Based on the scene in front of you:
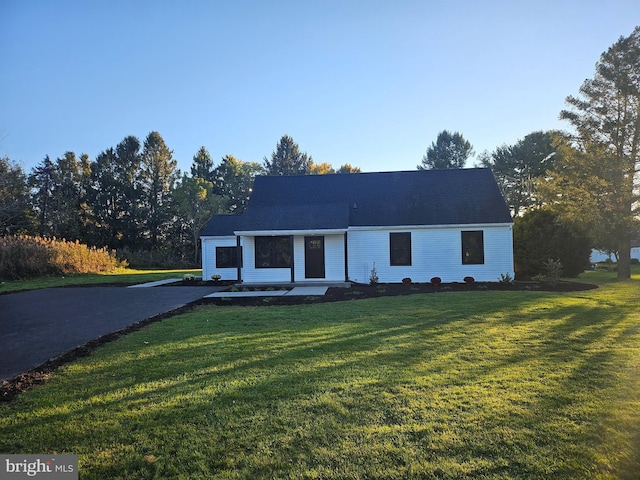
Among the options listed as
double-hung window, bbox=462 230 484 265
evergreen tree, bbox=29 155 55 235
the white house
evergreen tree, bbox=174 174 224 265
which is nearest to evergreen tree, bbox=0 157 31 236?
evergreen tree, bbox=29 155 55 235

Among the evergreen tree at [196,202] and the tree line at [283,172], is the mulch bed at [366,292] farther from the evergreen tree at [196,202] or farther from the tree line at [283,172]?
the evergreen tree at [196,202]

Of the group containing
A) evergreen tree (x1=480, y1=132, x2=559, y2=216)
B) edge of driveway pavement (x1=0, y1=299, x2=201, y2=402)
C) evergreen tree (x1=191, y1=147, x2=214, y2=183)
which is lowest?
edge of driveway pavement (x1=0, y1=299, x2=201, y2=402)

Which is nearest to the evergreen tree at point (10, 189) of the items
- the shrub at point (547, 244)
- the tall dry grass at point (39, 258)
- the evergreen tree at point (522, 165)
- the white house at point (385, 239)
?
the tall dry grass at point (39, 258)

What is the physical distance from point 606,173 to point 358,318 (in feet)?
49.6

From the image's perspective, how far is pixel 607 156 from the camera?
1659cm

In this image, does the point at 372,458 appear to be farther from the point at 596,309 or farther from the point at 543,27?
the point at 543,27

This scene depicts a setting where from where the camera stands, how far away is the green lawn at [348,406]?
2582 millimetres

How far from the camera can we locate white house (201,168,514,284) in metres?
16.1

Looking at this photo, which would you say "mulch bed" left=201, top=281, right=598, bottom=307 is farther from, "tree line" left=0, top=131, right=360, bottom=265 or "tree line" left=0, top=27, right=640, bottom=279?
"tree line" left=0, top=131, right=360, bottom=265

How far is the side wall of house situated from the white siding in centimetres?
678

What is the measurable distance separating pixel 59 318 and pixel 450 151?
4718cm

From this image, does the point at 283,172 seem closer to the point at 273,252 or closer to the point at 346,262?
the point at 273,252

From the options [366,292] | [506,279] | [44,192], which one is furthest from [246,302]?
[44,192]

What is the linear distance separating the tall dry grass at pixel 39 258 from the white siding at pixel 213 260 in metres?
9.76
